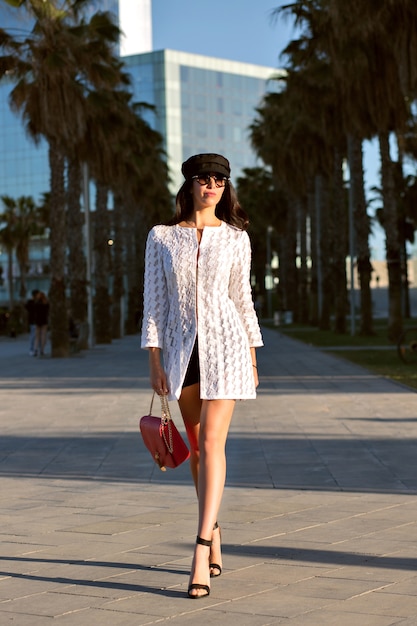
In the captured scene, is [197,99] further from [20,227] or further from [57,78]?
[57,78]

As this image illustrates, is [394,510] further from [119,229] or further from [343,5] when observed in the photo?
[119,229]

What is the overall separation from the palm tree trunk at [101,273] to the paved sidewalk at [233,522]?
27.4 meters

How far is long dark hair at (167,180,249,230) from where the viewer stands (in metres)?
5.51

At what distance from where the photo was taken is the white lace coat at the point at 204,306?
525cm

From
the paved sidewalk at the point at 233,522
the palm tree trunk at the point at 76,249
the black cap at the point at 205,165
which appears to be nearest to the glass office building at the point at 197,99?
the palm tree trunk at the point at 76,249

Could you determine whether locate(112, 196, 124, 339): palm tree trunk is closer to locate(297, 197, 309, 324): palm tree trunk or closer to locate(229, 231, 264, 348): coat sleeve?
locate(297, 197, 309, 324): palm tree trunk

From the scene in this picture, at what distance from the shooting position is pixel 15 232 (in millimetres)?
84875

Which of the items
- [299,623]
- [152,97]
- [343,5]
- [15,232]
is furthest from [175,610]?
[152,97]

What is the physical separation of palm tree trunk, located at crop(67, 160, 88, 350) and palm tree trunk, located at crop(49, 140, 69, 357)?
3.60 m

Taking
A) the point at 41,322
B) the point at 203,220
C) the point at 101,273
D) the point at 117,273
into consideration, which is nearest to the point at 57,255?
the point at 41,322

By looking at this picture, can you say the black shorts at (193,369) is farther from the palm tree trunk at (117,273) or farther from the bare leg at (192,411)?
the palm tree trunk at (117,273)

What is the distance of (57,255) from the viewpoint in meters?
31.4

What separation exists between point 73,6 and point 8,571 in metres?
26.8

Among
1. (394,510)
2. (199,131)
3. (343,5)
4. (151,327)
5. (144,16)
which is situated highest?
(144,16)
